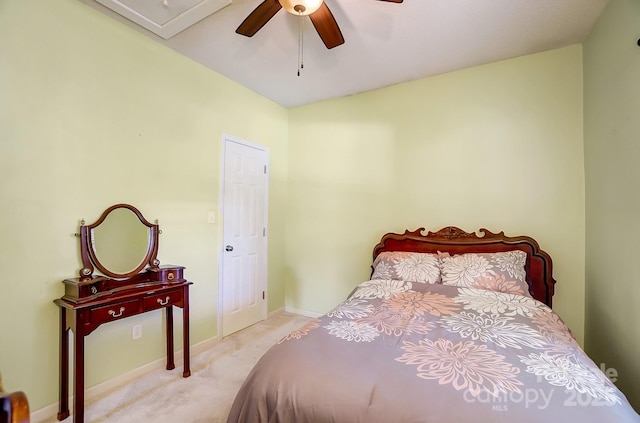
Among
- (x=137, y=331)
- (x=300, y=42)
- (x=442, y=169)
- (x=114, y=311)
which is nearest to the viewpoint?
(x=114, y=311)

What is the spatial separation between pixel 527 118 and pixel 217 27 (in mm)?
2752

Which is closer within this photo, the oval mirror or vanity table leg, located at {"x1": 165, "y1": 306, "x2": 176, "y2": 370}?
the oval mirror

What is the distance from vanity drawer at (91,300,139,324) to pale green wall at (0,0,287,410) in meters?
0.28

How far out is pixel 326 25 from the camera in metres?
1.85

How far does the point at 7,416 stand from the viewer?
1.99ft

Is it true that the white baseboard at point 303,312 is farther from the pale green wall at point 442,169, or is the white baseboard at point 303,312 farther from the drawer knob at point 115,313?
the drawer knob at point 115,313

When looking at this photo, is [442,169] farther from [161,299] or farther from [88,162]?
[88,162]

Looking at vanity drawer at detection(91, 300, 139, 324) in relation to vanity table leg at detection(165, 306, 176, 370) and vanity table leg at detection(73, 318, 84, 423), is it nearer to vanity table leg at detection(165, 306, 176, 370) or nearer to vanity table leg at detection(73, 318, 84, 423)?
vanity table leg at detection(73, 318, 84, 423)

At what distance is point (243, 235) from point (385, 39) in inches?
93.3

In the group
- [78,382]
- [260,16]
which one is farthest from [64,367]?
[260,16]

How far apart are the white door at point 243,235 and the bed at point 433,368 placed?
1572 millimetres

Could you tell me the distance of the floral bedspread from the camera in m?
0.97

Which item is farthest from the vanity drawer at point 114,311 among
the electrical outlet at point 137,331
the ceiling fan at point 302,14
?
the ceiling fan at point 302,14

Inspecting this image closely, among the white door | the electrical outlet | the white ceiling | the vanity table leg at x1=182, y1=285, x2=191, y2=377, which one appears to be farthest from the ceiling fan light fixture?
the electrical outlet
